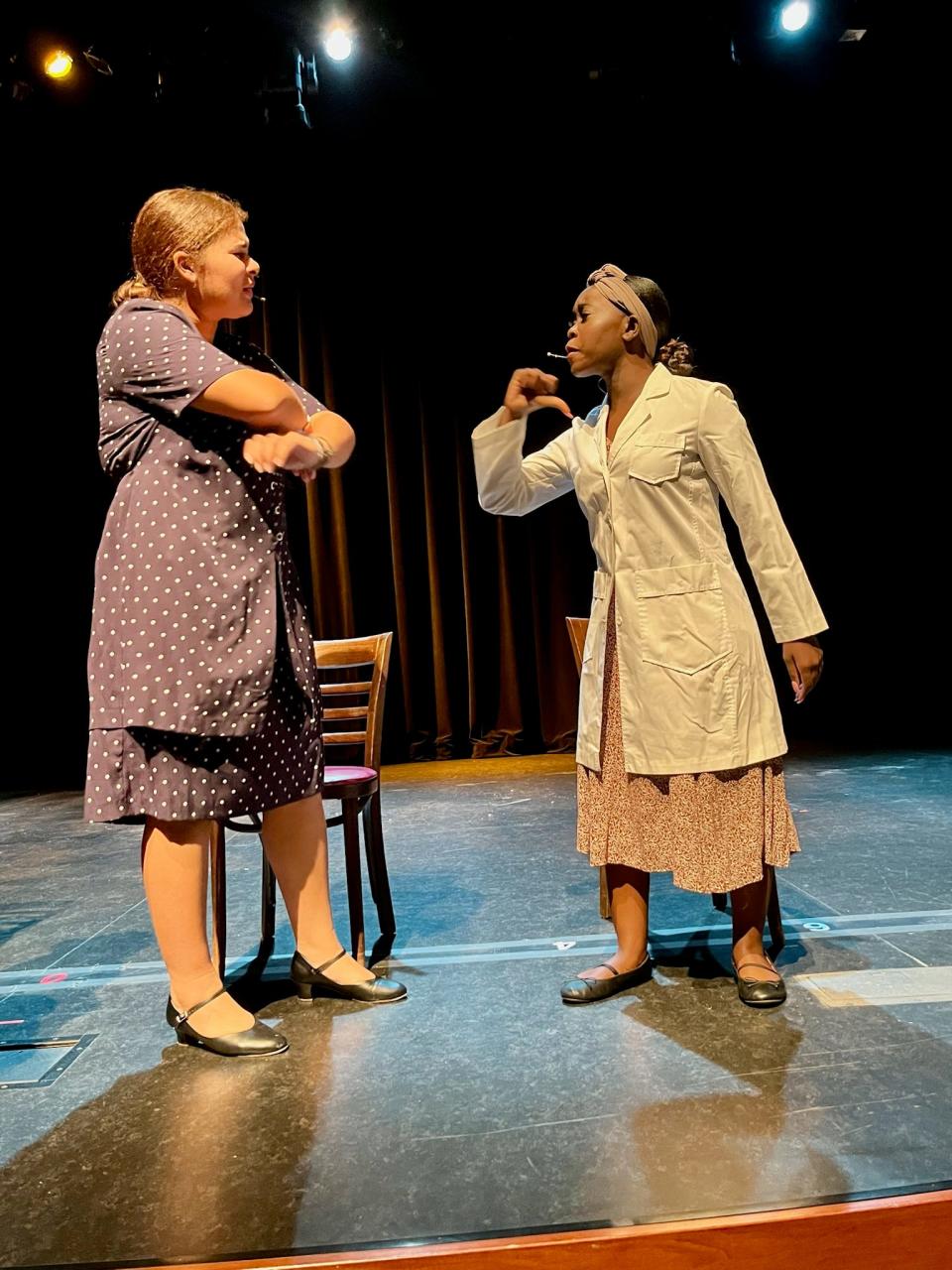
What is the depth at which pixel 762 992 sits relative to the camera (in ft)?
5.82

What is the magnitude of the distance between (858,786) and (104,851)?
9.87 ft

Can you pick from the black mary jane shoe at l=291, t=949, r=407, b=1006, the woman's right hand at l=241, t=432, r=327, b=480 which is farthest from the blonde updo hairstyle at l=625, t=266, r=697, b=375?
the black mary jane shoe at l=291, t=949, r=407, b=1006

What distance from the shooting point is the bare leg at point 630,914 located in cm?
194

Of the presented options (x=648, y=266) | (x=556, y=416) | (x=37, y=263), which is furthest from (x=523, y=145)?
(x=37, y=263)

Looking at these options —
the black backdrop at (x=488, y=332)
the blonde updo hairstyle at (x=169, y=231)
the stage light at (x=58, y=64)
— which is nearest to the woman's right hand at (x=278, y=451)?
the blonde updo hairstyle at (x=169, y=231)

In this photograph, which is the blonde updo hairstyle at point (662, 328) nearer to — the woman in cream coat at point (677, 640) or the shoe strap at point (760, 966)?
the woman in cream coat at point (677, 640)

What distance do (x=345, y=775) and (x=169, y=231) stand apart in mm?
1176

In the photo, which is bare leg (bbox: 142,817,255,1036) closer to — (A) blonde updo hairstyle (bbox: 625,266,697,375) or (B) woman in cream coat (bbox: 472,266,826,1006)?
(B) woman in cream coat (bbox: 472,266,826,1006)

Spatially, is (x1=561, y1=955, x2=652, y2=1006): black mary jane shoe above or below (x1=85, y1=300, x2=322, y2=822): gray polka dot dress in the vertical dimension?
below

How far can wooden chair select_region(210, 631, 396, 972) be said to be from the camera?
2.08 meters

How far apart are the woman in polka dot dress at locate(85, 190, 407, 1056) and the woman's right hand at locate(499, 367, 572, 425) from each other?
14.3 inches

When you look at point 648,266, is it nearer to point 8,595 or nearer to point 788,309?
point 788,309

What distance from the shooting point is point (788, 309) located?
591cm

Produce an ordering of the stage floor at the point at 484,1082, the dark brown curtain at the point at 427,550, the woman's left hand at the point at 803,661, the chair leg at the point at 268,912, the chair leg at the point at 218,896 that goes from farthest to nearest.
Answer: the dark brown curtain at the point at 427,550, the chair leg at the point at 268,912, the chair leg at the point at 218,896, the woman's left hand at the point at 803,661, the stage floor at the point at 484,1082
